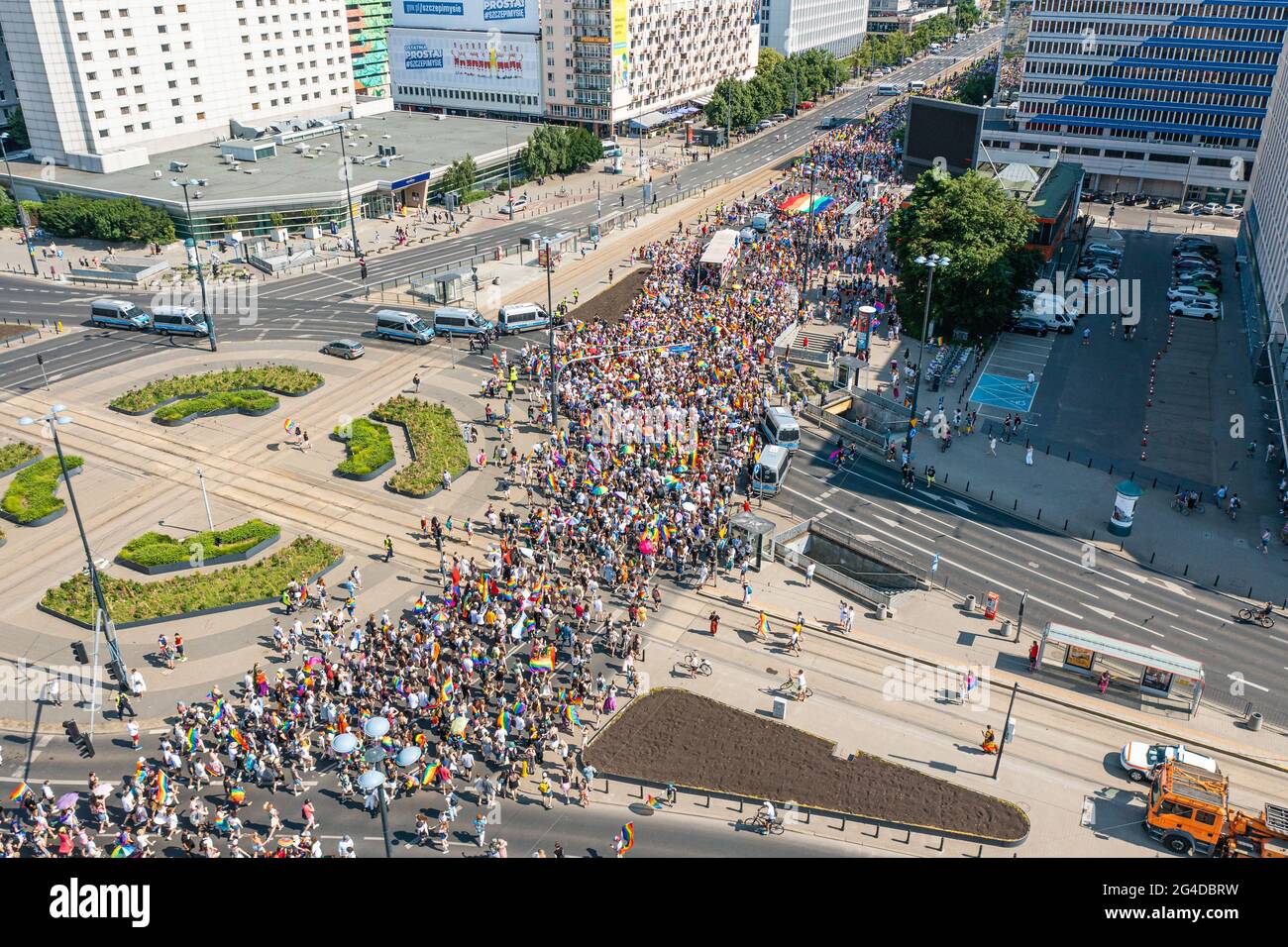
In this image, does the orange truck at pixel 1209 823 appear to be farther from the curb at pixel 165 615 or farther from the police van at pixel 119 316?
the police van at pixel 119 316

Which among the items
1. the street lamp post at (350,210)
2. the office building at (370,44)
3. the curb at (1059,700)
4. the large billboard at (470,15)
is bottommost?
the curb at (1059,700)

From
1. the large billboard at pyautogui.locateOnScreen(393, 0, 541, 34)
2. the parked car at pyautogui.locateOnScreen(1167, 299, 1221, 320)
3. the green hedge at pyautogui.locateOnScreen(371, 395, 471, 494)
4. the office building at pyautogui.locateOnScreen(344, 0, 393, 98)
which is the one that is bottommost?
the green hedge at pyautogui.locateOnScreen(371, 395, 471, 494)

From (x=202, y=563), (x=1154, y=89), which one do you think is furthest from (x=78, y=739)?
(x=1154, y=89)

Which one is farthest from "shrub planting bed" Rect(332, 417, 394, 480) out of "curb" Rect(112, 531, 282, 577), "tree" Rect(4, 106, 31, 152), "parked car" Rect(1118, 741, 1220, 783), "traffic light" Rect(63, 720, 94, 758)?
"tree" Rect(4, 106, 31, 152)

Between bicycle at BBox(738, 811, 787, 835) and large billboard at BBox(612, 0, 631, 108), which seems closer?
bicycle at BBox(738, 811, 787, 835)

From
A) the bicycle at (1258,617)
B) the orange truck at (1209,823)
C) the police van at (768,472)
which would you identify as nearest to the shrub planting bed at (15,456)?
the police van at (768,472)

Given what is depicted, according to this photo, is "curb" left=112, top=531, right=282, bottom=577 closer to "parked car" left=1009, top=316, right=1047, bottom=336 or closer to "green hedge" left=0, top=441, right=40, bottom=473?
"green hedge" left=0, top=441, right=40, bottom=473

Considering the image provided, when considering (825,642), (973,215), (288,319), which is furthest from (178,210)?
(825,642)
